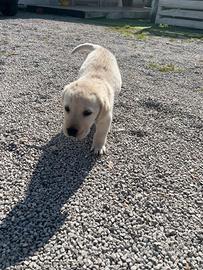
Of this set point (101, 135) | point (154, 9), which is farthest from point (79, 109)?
point (154, 9)

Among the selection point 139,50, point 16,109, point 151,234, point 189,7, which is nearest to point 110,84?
point 16,109

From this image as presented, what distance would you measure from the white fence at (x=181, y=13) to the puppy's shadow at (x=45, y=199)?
39.0 feet

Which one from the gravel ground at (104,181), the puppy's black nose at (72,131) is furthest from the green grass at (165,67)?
the puppy's black nose at (72,131)

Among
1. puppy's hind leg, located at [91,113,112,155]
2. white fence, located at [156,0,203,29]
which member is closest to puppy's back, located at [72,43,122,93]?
puppy's hind leg, located at [91,113,112,155]

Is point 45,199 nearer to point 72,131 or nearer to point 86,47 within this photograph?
point 72,131

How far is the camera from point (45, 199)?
328cm

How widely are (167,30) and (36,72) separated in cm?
841

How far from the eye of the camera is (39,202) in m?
3.22

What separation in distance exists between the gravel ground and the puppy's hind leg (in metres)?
0.13

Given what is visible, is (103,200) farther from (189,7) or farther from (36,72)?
(189,7)

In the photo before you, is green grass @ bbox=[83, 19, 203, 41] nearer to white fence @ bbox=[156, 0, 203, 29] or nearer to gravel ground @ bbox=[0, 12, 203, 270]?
white fence @ bbox=[156, 0, 203, 29]

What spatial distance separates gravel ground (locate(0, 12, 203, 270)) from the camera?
2734 mm

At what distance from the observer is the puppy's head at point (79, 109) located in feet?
11.7

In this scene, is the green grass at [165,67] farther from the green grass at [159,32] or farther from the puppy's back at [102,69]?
the green grass at [159,32]
